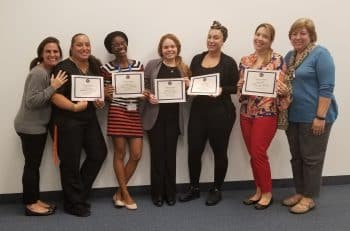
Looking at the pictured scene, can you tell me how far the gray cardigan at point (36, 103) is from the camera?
3.08 m

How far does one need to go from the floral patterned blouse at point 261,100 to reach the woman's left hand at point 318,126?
322mm

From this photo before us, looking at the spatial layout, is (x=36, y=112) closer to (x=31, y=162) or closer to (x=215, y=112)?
(x=31, y=162)

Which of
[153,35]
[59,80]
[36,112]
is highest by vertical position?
[153,35]

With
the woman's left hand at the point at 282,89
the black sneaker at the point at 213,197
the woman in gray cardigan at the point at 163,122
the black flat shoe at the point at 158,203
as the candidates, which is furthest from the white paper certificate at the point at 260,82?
the black flat shoe at the point at 158,203

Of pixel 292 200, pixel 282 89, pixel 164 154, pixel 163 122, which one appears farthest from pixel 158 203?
pixel 282 89

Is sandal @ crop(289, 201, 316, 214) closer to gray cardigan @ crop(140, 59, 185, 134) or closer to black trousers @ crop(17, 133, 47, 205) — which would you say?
gray cardigan @ crop(140, 59, 185, 134)

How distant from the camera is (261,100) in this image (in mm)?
3328

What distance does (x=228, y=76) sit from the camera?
3.43m

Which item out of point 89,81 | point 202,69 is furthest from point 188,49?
point 89,81

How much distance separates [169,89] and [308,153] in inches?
50.5

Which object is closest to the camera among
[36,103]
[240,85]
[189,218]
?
[36,103]

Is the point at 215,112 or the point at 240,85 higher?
the point at 240,85

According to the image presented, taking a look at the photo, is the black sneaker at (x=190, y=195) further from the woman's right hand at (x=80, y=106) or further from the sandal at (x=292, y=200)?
the woman's right hand at (x=80, y=106)

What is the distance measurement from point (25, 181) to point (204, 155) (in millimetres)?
1673
